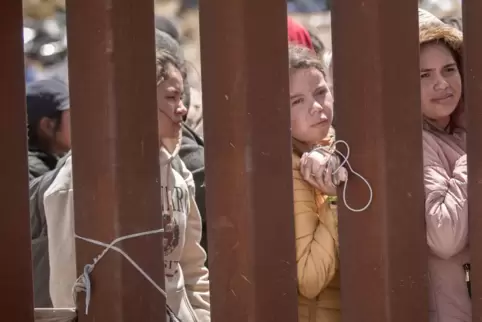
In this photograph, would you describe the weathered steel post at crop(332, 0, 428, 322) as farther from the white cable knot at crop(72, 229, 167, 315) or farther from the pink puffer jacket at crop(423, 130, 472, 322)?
the white cable knot at crop(72, 229, 167, 315)

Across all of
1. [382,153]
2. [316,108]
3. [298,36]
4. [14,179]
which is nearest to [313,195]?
[316,108]

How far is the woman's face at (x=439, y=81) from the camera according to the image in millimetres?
2191

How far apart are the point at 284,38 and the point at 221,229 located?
1.31 ft

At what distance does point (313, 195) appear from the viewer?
212cm

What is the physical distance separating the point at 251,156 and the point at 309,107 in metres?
0.65

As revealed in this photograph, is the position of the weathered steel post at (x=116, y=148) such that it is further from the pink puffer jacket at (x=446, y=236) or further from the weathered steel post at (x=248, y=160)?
the pink puffer jacket at (x=446, y=236)

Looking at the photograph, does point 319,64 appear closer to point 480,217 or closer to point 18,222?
point 480,217

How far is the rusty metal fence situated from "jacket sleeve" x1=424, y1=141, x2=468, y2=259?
200 millimetres

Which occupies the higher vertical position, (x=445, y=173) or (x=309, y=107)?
(x=309, y=107)

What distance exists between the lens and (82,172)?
167 cm

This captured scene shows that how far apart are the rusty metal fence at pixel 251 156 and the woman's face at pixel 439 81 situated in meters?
0.52

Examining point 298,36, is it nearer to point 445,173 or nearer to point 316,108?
point 316,108

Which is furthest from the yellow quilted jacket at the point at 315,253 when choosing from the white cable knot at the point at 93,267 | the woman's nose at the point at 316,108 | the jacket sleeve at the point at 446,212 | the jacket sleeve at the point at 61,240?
the jacket sleeve at the point at 61,240

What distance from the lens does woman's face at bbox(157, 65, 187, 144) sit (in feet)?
7.98
